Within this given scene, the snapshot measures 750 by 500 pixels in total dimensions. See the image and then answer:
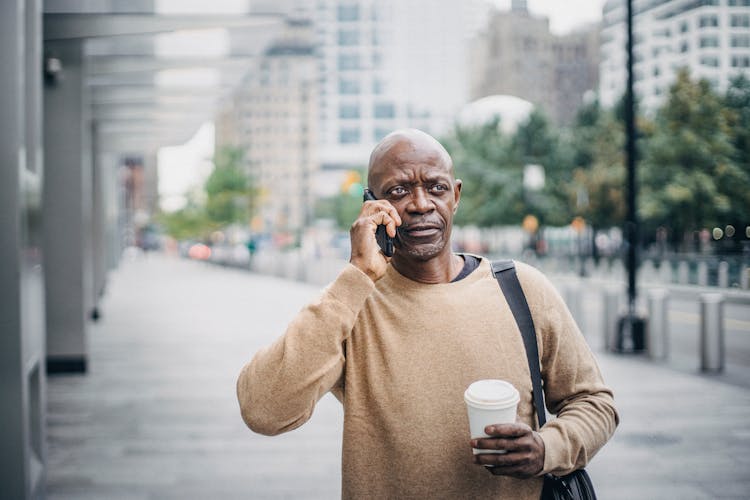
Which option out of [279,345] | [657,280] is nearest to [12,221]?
[279,345]

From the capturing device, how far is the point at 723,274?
71.5ft

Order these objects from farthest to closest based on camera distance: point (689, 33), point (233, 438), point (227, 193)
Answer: point (227, 193), point (689, 33), point (233, 438)

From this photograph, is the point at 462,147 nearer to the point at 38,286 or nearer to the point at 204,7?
the point at 204,7

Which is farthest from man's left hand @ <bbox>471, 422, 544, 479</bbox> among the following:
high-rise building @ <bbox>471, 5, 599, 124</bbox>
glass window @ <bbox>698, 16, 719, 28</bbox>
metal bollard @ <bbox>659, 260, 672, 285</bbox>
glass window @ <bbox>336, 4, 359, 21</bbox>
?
glass window @ <bbox>336, 4, 359, 21</bbox>

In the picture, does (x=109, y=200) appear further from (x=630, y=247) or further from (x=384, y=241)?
(x=384, y=241)

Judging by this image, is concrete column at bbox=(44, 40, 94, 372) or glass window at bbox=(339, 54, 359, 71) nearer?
concrete column at bbox=(44, 40, 94, 372)

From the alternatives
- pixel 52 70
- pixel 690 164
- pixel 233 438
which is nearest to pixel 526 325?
pixel 233 438

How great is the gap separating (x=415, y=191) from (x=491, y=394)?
614mm

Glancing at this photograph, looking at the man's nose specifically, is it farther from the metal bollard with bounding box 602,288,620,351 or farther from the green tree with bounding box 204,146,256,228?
the green tree with bounding box 204,146,256,228

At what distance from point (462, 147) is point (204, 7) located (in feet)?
146

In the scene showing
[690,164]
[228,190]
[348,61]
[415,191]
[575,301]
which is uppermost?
[348,61]

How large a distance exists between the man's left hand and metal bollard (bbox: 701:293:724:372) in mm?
8237

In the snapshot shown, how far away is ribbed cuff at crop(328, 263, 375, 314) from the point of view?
1901 millimetres

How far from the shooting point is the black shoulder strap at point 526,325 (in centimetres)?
208
